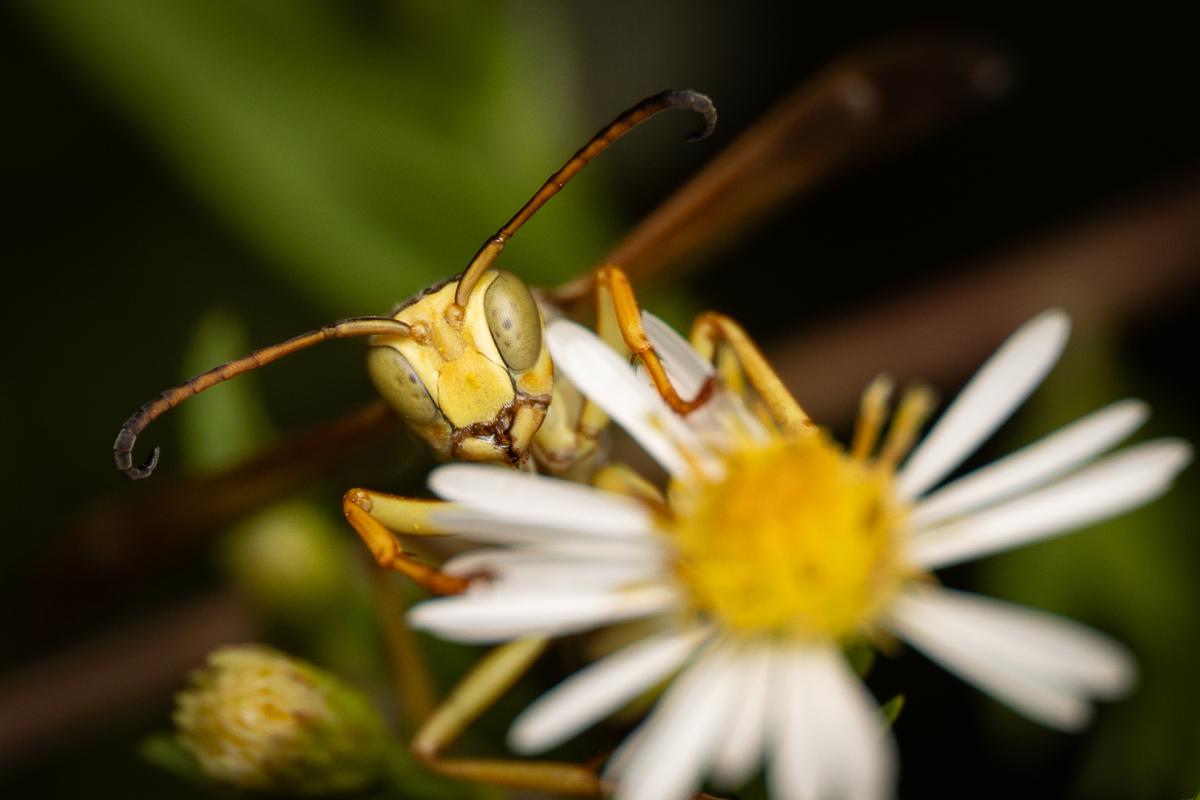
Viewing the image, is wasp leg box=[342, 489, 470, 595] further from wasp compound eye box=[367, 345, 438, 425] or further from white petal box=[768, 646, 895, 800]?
white petal box=[768, 646, 895, 800]

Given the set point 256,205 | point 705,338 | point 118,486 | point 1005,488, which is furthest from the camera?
point 118,486

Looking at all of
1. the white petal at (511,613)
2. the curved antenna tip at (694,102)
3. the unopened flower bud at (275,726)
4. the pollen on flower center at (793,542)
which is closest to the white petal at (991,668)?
the pollen on flower center at (793,542)

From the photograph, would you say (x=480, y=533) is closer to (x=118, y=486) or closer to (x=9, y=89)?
(x=118, y=486)

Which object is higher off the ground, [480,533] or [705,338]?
[705,338]

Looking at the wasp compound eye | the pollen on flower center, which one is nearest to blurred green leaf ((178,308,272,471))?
the wasp compound eye

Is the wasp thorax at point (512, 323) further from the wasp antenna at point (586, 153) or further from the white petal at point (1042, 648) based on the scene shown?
the white petal at point (1042, 648)

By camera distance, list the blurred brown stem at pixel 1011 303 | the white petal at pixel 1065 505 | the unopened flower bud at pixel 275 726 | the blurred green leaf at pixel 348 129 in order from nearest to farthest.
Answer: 1. the white petal at pixel 1065 505
2. the unopened flower bud at pixel 275 726
3. the blurred brown stem at pixel 1011 303
4. the blurred green leaf at pixel 348 129

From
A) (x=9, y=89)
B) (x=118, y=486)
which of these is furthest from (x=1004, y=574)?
(x=9, y=89)

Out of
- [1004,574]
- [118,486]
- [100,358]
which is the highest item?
[100,358]
